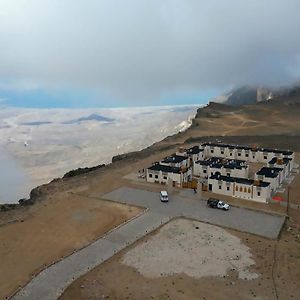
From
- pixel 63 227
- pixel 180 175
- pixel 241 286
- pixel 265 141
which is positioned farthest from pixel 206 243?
pixel 265 141

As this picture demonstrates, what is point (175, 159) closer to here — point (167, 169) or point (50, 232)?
point (167, 169)

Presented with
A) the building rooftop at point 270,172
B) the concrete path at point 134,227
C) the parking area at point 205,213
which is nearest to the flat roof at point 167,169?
the parking area at point 205,213

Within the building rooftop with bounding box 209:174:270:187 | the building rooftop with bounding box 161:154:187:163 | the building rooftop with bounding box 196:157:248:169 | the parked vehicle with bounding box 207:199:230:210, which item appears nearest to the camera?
the parked vehicle with bounding box 207:199:230:210

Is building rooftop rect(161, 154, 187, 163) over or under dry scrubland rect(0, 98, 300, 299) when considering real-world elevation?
over

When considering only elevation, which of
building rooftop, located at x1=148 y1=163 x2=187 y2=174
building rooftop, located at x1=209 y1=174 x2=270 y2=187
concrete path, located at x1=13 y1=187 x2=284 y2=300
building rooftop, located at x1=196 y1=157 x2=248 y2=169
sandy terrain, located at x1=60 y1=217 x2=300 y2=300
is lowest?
sandy terrain, located at x1=60 y1=217 x2=300 y2=300

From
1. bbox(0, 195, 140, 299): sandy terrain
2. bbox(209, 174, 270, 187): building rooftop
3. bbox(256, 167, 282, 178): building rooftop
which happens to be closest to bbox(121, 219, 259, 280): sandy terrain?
bbox(0, 195, 140, 299): sandy terrain

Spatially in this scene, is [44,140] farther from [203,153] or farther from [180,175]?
[180,175]

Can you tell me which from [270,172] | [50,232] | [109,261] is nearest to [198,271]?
[109,261]

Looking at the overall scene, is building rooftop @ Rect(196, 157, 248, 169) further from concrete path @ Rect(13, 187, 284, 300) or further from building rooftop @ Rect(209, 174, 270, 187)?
concrete path @ Rect(13, 187, 284, 300)
